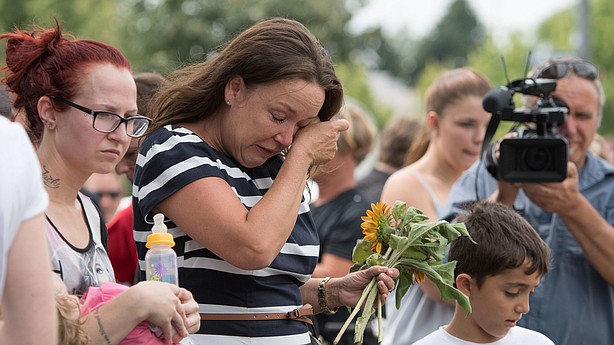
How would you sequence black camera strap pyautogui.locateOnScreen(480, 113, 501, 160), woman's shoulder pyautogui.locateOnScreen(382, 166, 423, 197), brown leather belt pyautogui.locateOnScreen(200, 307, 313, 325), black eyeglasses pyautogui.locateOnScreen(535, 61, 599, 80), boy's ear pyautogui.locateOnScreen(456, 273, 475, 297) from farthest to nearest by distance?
woman's shoulder pyautogui.locateOnScreen(382, 166, 423, 197) → black eyeglasses pyautogui.locateOnScreen(535, 61, 599, 80) → black camera strap pyautogui.locateOnScreen(480, 113, 501, 160) → boy's ear pyautogui.locateOnScreen(456, 273, 475, 297) → brown leather belt pyautogui.locateOnScreen(200, 307, 313, 325)

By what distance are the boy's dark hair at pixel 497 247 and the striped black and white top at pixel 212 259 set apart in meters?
0.92

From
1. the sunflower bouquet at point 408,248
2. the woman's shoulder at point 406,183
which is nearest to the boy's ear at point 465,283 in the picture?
the sunflower bouquet at point 408,248

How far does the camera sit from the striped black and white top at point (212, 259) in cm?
292

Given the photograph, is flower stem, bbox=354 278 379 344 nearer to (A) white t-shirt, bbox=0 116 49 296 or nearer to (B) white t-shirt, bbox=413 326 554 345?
(B) white t-shirt, bbox=413 326 554 345

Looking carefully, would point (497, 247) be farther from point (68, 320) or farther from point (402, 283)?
point (68, 320)

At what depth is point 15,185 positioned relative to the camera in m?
1.93

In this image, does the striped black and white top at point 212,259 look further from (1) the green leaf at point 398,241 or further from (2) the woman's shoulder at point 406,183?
(2) the woman's shoulder at point 406,183

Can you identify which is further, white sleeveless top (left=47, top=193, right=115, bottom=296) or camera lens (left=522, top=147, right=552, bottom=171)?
camera lens (left=522, top=147, right=552, bottom=171)

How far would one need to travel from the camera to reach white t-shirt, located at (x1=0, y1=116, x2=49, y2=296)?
191 cm

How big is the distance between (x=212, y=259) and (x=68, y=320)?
0.63 metres

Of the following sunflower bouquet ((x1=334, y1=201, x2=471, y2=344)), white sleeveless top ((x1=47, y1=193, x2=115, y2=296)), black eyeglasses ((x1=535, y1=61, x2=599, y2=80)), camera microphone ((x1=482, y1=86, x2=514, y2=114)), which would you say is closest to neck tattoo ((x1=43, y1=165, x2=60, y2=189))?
white sleeveless top ((x1=47, y1=193, x2=115, y2=296))

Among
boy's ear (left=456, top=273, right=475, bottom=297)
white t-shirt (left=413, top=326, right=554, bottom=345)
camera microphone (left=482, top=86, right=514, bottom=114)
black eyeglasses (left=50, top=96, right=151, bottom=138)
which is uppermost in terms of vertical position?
camera microphone (left=482, top=86, right=514, bottom=114)

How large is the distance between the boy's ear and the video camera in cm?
64

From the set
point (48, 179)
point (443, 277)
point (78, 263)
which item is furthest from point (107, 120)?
point (443, 277)
